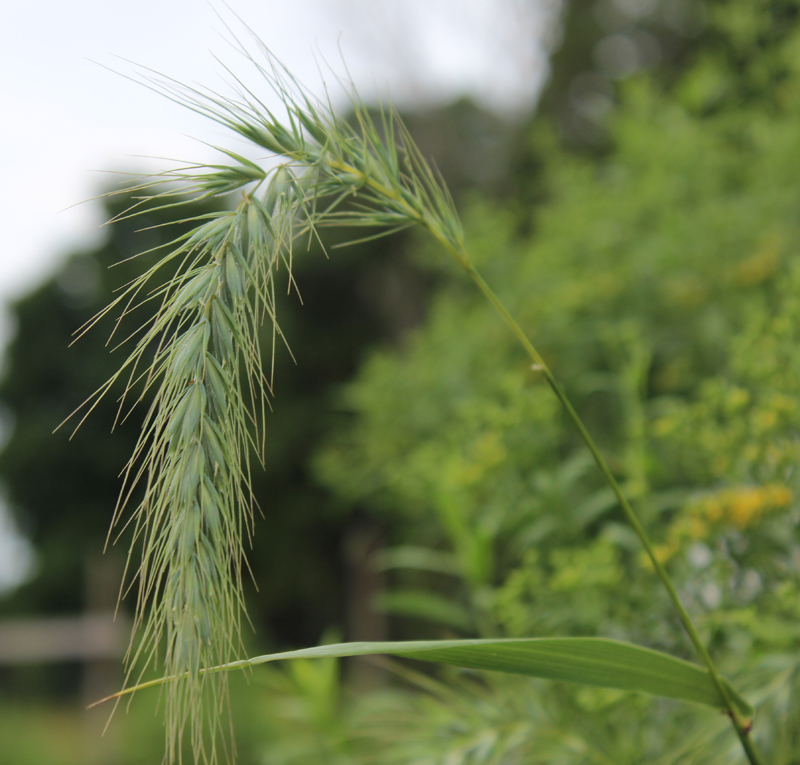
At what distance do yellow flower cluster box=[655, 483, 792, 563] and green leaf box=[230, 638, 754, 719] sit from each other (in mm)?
372

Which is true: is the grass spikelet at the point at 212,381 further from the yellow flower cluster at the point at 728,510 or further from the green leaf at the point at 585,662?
the yellow flower cluster at the point at 728,510

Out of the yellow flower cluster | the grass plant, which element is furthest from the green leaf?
the yellow flower cluster

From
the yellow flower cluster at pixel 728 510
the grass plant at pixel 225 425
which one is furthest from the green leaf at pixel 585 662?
the yellow flower cluster at pixel 728 510

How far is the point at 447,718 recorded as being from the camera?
105 cm

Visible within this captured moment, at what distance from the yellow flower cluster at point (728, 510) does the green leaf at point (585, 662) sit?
Answer: 14.6 inches

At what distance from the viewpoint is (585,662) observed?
0.49 meters

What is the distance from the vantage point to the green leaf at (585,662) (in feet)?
1.57

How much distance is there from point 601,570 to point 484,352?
1198mm

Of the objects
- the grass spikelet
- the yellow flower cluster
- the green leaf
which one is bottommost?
the green leaf

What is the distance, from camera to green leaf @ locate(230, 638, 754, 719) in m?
0.48

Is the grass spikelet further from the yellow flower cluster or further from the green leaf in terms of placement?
the yellow flower cluster

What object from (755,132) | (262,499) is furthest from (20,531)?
(755,132)

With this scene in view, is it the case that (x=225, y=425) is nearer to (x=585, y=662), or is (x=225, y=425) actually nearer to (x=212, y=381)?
(x=212, y=381)

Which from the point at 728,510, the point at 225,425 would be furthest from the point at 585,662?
the point at 728,510
